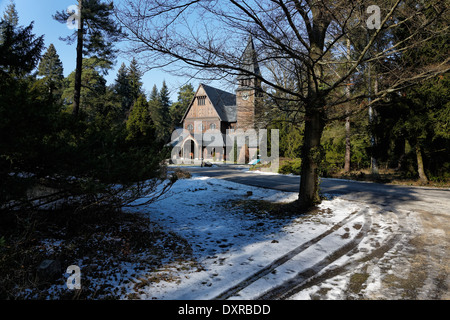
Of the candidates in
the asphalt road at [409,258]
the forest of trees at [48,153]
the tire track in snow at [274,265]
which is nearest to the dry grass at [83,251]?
the forest of trees at [48,153]

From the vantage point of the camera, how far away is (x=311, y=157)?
7027mm

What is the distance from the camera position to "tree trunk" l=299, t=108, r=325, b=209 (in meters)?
7.00

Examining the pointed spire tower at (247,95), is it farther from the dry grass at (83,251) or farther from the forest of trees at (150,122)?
the dry grass at (83,251)

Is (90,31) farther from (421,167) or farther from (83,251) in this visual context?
(421,167)

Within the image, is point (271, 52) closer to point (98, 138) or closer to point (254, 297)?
point (98, 138)

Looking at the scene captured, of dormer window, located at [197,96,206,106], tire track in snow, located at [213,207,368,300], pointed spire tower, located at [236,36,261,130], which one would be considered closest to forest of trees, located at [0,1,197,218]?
Answer: tire track in snow, located at [213,207,368,300]

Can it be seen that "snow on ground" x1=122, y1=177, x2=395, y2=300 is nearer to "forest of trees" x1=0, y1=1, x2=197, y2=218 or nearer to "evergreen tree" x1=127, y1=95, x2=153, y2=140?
"forest of trees" x1=0, y1=1, x2=197, y2=218

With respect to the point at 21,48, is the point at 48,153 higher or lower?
lower

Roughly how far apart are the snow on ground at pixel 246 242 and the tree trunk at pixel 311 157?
19.3 inches

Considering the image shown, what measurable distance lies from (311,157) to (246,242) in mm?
3435

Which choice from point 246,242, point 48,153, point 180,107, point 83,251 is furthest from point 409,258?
point 180,107

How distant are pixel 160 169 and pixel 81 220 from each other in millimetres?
1839
